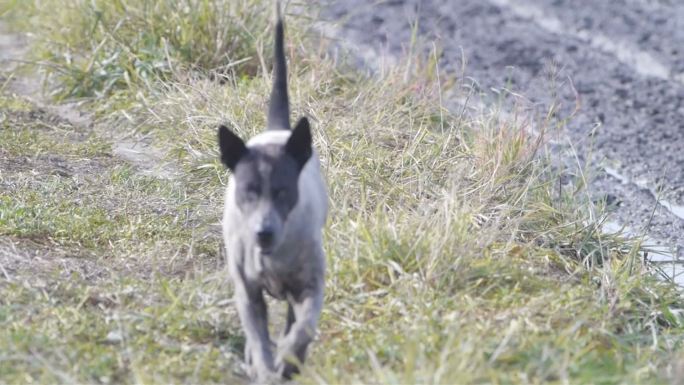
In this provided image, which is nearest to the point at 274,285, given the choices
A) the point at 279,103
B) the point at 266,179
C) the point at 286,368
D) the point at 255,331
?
the point at 255,331

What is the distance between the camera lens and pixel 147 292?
486cm

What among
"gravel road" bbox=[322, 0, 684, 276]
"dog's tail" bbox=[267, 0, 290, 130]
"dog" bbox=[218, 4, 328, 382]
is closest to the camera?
"dog" bbox=[218, 4, 328, 382]

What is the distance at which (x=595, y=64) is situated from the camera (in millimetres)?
9992

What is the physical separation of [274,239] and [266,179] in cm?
21

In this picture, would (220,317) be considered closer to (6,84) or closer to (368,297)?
(368,297)

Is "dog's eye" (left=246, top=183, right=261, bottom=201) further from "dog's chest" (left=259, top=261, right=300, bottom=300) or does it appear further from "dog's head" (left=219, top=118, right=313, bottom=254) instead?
"dog's chest" (left=259, top=261, right=300, bottom=300)

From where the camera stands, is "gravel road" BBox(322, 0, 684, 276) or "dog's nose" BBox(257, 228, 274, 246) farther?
"gravel road" BBox(322, 0, 684, 276)

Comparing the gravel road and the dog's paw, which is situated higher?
the dog's paw

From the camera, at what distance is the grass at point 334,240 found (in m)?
4.27

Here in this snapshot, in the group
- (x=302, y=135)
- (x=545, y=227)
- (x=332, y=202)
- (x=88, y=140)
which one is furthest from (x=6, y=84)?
(x=302, y=135)

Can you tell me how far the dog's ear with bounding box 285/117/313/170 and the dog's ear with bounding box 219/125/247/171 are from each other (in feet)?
0.51

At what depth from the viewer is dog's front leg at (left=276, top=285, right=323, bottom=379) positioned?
4047 millimetres

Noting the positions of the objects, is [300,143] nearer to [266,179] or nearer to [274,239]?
[266,179]

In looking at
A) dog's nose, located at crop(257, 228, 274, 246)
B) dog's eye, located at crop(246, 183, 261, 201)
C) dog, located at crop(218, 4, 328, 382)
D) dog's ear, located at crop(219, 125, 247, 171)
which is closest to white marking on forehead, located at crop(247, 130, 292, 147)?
dog, located at crop(218, 4, 328, 382)
